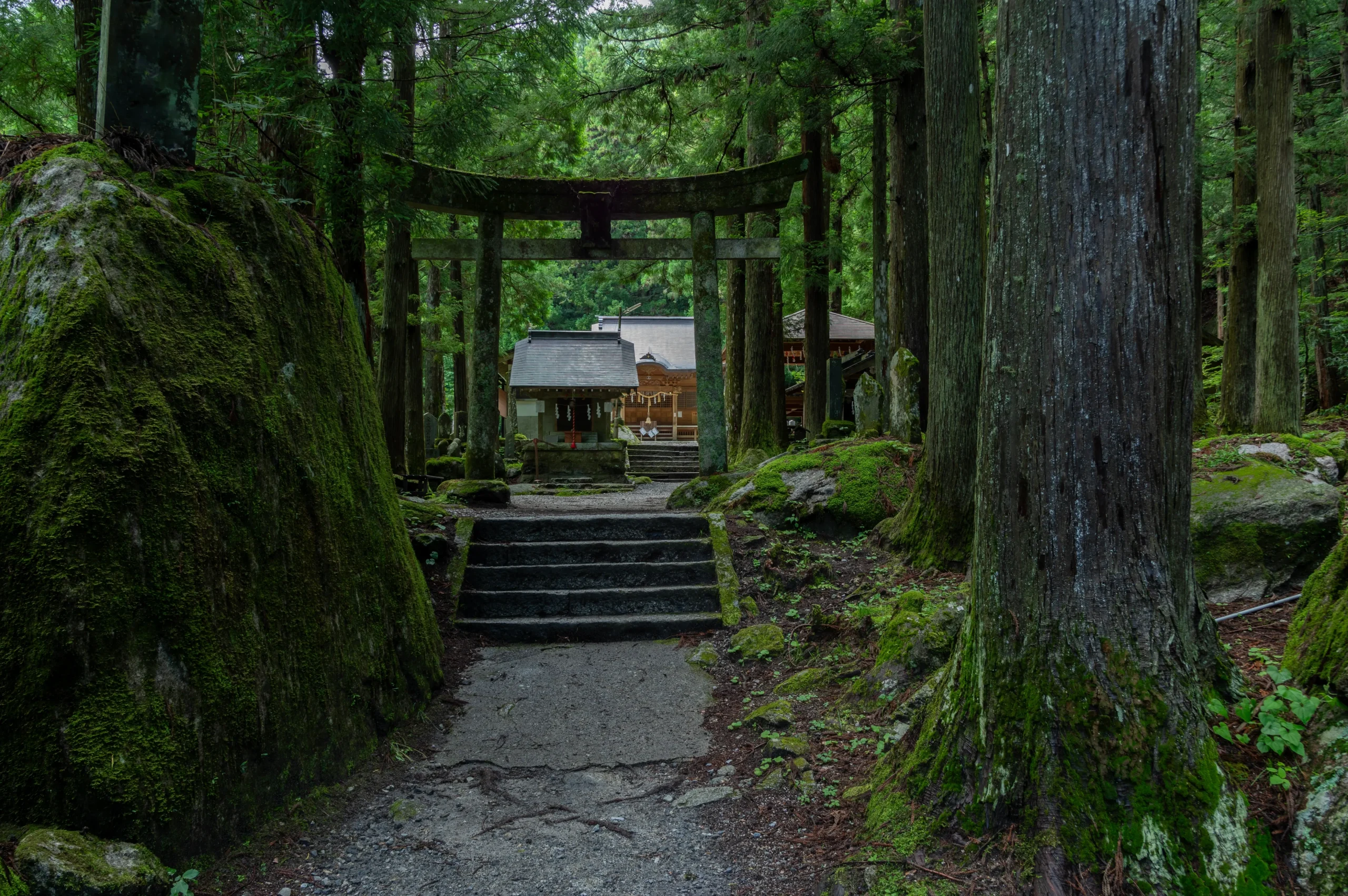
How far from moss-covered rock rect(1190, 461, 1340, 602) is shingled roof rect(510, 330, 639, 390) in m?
16.1

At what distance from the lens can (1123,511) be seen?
2688mm

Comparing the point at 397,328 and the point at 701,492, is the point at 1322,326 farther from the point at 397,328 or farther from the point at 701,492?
the point at 397,328

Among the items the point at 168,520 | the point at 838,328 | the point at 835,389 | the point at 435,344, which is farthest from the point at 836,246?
the point at 168,520

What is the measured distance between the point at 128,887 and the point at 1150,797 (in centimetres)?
319

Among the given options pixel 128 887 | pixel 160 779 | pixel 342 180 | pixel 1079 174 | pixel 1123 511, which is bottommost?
pixel 128 887

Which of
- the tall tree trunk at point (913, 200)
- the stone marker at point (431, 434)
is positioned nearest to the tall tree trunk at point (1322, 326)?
the tall tree trunk at point (913, 200)

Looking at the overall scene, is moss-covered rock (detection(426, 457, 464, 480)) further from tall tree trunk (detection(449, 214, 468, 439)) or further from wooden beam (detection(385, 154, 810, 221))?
wooden beam (detection(385, 154, 810, 221))

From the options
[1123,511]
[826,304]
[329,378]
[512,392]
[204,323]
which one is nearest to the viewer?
[1123,511]

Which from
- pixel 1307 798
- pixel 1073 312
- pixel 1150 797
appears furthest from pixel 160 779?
pixel 1307 798

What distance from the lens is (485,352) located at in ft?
35.9

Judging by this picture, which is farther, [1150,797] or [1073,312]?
[1073,312]

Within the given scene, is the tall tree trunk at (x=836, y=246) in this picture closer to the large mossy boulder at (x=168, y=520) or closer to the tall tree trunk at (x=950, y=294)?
the tall tree trunk at (x=950, y=294)

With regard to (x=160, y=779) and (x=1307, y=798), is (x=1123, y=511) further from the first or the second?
(x=160, y=779)

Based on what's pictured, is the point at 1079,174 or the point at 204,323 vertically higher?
the point at 1079,174
